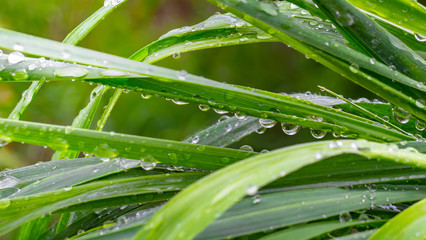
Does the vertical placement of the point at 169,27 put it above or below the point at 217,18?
above

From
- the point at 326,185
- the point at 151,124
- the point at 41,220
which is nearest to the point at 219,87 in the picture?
the point at 326,185

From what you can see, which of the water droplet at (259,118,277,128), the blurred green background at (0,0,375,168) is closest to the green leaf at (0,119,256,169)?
the water droplet at (259,118,277,128)

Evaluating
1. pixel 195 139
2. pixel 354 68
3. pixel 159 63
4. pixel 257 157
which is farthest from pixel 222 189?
pixel 159 63

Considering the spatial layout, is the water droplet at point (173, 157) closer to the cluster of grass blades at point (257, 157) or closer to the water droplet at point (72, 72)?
the cluster of grass blades at point (257, 157)

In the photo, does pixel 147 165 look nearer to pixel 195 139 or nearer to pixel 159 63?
pixel 195 139

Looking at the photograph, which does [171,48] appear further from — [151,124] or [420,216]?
[151,124]
